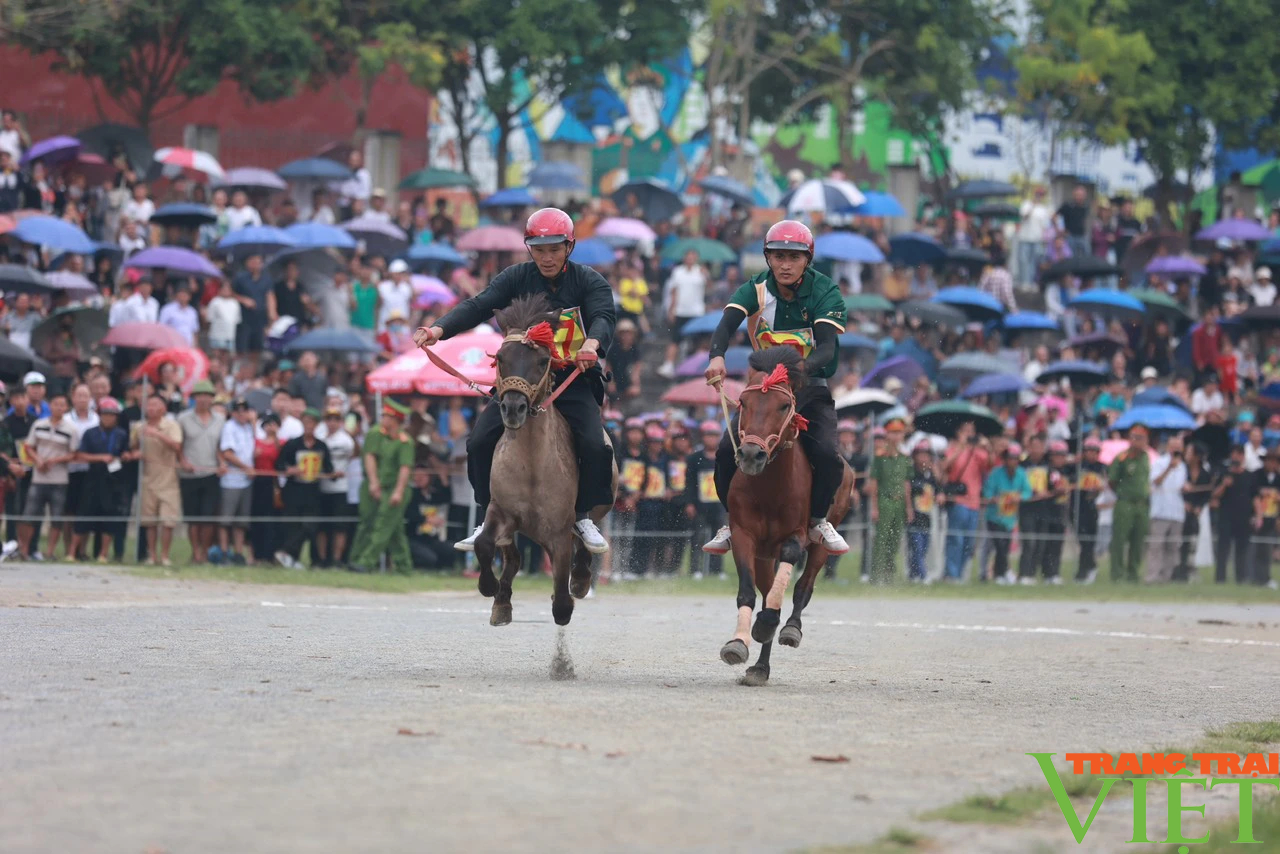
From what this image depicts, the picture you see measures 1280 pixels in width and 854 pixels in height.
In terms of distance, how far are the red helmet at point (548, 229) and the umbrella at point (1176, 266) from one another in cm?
2648

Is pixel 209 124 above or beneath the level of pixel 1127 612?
above

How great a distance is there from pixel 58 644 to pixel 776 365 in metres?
5.06

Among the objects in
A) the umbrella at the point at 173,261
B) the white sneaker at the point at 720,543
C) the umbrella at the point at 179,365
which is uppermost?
the umbrella at the point at 173,261

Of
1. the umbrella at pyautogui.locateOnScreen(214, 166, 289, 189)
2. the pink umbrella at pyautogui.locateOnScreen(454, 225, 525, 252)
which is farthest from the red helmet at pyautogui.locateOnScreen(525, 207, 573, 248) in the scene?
the umbrella at pyautogui.locateOnScreen(214, 166, 289, 189)

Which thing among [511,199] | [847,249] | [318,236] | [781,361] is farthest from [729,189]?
[781,361]

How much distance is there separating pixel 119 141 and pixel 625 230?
8686 millimetres

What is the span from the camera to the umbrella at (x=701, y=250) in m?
34.7

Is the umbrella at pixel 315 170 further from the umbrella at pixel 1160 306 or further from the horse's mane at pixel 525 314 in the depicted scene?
the horse's mane at pixel 525 314

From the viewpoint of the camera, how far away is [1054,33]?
4491cm

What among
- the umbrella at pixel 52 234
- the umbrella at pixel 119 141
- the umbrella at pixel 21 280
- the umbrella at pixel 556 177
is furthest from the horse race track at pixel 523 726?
the umbrella at pixel 556 177

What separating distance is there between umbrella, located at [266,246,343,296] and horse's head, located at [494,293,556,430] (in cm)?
1728

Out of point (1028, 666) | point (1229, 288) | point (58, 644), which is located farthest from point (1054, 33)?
point (58, 644)

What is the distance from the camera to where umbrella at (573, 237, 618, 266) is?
106 ft

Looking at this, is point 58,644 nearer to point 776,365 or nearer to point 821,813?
point 776,365
